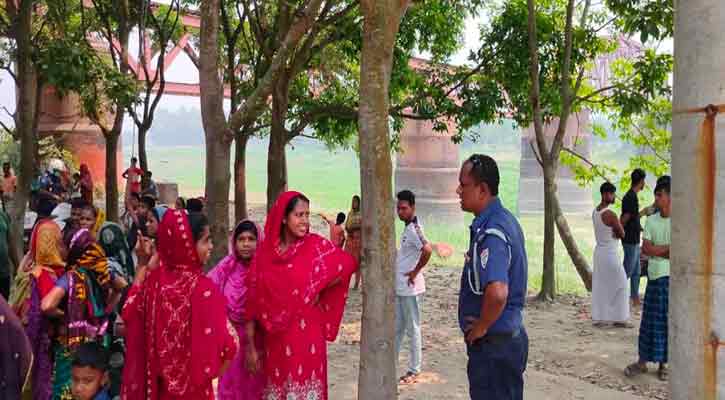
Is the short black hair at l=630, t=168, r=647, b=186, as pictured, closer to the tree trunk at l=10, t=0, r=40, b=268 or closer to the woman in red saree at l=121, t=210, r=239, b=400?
the woman in red saree at l=121, t=210, r=239, b=400

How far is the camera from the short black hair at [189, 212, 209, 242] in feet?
10.9

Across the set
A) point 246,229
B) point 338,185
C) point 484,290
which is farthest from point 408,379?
point 338,185

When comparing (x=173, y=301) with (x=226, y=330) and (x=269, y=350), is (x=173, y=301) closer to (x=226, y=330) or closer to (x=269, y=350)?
(x=226, y=330)

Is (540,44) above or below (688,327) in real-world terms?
above

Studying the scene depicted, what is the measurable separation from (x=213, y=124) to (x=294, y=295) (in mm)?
3373

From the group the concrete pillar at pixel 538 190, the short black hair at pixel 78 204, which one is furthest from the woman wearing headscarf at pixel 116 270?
the concrete pillar at pixel 538 190

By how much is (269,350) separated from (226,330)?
0.72 metres

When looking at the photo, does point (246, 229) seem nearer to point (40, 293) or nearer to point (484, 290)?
point (40, 293)

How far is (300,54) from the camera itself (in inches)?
393

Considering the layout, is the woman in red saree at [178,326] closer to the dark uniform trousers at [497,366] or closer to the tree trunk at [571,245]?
the dark uniform trousers at [497,366]

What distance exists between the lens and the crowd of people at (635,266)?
19.9 feet

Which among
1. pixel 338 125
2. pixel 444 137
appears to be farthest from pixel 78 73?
pixel 444 137

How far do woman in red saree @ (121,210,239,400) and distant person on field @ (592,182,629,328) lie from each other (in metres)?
5.63

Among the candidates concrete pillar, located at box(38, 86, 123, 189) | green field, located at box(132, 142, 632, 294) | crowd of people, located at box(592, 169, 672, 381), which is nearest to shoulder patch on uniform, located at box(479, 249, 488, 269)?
crowd of people, located at box(592, 169, 672, 381)
